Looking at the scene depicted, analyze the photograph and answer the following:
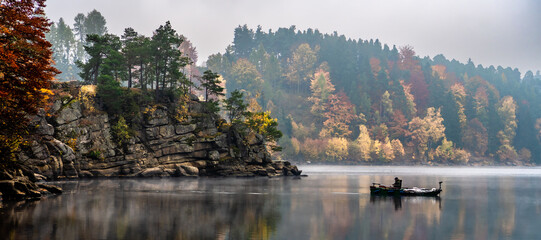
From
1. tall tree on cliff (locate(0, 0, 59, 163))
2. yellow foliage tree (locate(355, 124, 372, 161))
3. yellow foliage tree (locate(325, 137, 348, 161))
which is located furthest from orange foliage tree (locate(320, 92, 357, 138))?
tall tree on cliff (locate(0, 0, 59, 163))

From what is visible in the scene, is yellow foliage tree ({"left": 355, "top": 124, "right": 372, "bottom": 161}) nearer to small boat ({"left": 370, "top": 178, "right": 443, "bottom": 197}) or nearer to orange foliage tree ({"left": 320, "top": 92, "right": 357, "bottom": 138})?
orange foliage tree ({"left": 320, "top": 92, "right": 357, "bottom": 138})

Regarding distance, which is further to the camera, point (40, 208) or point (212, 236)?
point (40, 208)

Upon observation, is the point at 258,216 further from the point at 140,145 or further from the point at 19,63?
the point at 140,145

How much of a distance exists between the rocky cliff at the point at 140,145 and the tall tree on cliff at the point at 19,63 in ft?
60.6

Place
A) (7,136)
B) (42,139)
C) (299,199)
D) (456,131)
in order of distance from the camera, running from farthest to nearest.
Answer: (456,131) < (42,139) < (299,199) < (7,136)

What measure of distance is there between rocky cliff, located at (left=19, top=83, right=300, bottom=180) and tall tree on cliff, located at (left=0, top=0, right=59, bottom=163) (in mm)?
18459

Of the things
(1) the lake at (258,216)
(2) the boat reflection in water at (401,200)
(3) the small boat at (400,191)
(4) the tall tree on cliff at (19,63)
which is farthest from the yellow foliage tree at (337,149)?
(4) the tall tree on cliff at (19,63)

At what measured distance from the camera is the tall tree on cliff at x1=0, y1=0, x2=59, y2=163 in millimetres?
41969

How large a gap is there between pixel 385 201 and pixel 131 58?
57.9 meters

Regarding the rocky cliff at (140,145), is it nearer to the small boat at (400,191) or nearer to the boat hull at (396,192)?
the boat hull at (396,192)

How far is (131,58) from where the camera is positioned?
294ft

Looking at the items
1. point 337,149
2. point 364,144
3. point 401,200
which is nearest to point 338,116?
point 364,144

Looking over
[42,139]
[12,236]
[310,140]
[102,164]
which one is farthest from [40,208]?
[310,140]

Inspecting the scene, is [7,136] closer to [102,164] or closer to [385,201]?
[102,164]
